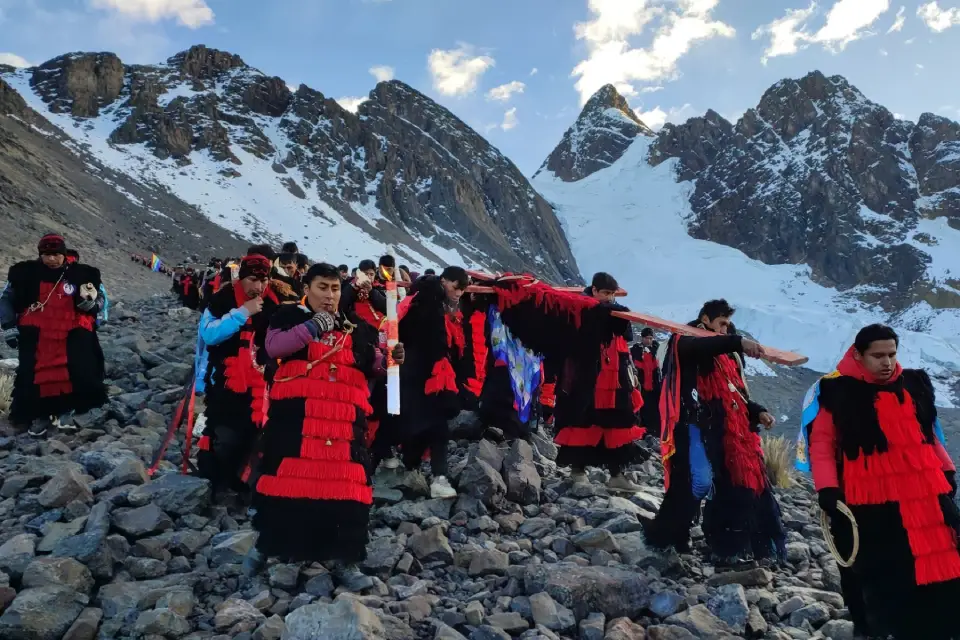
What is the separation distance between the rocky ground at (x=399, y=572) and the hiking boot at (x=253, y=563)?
5cm

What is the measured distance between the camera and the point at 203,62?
77438 millimetres

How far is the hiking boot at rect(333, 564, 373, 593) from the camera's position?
11.3ft

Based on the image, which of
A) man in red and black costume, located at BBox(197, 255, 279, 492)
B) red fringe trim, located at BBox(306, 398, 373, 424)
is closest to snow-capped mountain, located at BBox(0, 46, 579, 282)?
man in red and black costume, located at BBox(197, 255, 279, 492)

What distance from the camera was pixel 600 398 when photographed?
5.46m

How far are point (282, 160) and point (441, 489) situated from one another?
68793mm

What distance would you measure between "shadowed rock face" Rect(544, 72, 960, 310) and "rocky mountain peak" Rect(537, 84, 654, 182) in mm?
23185

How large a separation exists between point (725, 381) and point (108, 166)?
5858 centimetres

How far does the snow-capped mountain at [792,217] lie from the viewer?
96.1 metres

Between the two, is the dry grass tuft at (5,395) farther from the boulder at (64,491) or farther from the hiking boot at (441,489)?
the hiking boot at (441,489)

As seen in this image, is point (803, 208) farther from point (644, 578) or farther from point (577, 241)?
point (644, 578)

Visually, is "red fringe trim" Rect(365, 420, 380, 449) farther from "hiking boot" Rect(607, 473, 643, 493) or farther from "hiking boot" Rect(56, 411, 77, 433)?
"hiking boot" Rect(56, 411, 77, 433)

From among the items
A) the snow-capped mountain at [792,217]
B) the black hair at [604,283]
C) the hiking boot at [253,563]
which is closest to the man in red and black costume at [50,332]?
the hiking boot at [253,563]

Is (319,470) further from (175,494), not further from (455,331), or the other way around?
(455,331)

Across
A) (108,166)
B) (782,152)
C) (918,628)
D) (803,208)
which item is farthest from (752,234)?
(918,628)
